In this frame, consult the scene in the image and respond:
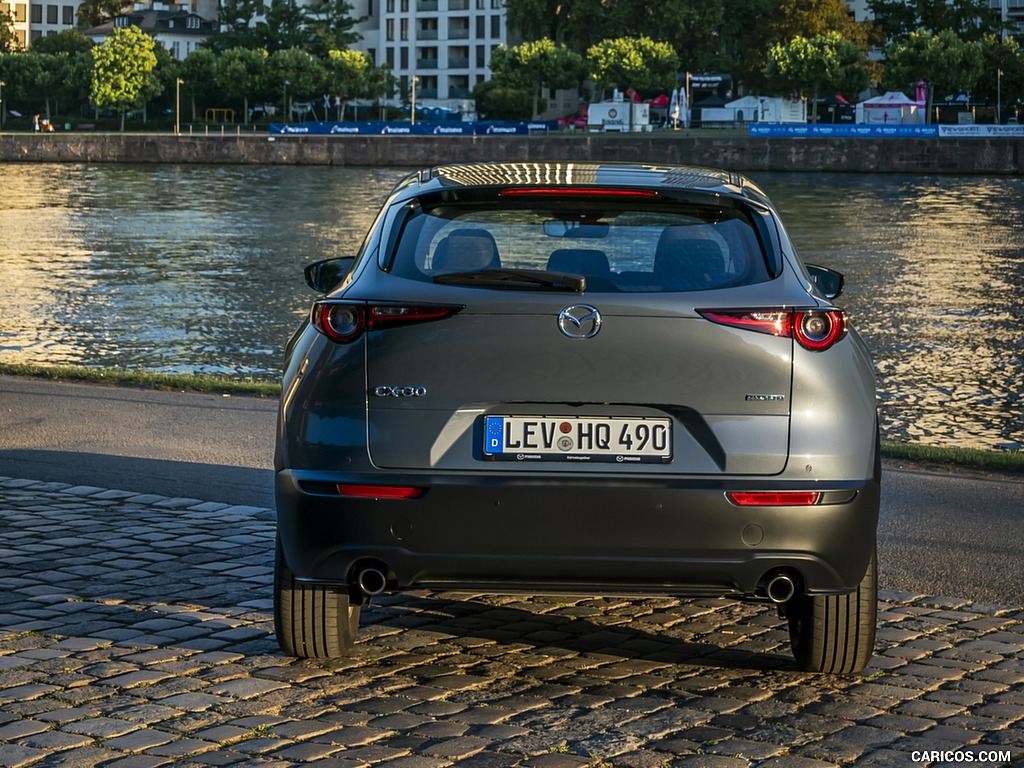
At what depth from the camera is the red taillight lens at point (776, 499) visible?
4445 mm

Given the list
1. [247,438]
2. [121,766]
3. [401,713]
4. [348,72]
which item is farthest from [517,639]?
[348,72]

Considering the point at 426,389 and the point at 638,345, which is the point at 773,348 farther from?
the point at 426,389

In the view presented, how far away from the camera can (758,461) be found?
14.6 feet

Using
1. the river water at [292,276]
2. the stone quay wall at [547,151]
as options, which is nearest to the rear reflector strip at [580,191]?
the river water at [292,276]

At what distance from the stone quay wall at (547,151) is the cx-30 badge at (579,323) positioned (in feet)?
206

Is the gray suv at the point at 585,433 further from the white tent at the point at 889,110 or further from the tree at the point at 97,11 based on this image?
the tree at the point at 97,11

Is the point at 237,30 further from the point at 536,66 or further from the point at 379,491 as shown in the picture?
the point at 379,491

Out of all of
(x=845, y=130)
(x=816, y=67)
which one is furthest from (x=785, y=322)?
(x=816, y=67)

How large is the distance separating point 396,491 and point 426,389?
30 cm

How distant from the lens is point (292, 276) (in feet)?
93.0

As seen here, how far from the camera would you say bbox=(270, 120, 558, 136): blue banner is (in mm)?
90250

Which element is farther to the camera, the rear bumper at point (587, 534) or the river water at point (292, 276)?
the river water at point (292, 276)

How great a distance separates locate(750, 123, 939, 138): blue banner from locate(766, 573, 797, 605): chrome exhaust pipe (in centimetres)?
7514

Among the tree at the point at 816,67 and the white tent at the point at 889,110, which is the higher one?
the tree at the point at 816,67
